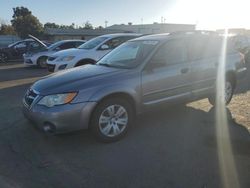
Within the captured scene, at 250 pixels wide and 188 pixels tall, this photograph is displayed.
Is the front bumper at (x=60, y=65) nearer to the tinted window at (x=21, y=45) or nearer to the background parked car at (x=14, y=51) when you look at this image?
the background parked car at (x=14, y=51)

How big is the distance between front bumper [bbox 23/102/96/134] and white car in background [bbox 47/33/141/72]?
22.6 feet

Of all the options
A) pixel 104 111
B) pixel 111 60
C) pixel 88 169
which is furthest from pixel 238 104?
pixel 88 169

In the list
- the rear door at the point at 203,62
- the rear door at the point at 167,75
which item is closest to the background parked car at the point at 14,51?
the rear door at the point at 203,62

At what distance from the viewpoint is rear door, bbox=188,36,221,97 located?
21.4 feet

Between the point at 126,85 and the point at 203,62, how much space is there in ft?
6.46

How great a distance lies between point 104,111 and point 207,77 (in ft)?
8.32

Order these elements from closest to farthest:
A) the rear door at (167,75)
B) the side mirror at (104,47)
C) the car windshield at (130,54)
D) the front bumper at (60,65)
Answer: the rear door at (167,75), the car windshield at (130,54), the front bumper at (60,65), the side mirror at (104,47)

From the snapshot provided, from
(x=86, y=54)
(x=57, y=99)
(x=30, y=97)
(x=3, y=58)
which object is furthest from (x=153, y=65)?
(x=3, y=58)

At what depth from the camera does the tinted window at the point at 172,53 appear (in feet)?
19.8

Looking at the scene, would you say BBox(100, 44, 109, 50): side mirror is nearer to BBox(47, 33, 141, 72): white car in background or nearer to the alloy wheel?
BBox(47, 33, 141, 72): white car in background

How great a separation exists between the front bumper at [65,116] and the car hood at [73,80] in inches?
10.8

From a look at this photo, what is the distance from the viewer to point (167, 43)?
6.23 m

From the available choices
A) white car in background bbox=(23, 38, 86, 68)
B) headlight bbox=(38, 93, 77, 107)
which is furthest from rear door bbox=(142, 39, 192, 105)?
white car in background bbox=(23, 38, 86, 68)

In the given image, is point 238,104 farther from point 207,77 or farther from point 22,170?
point 22,170
